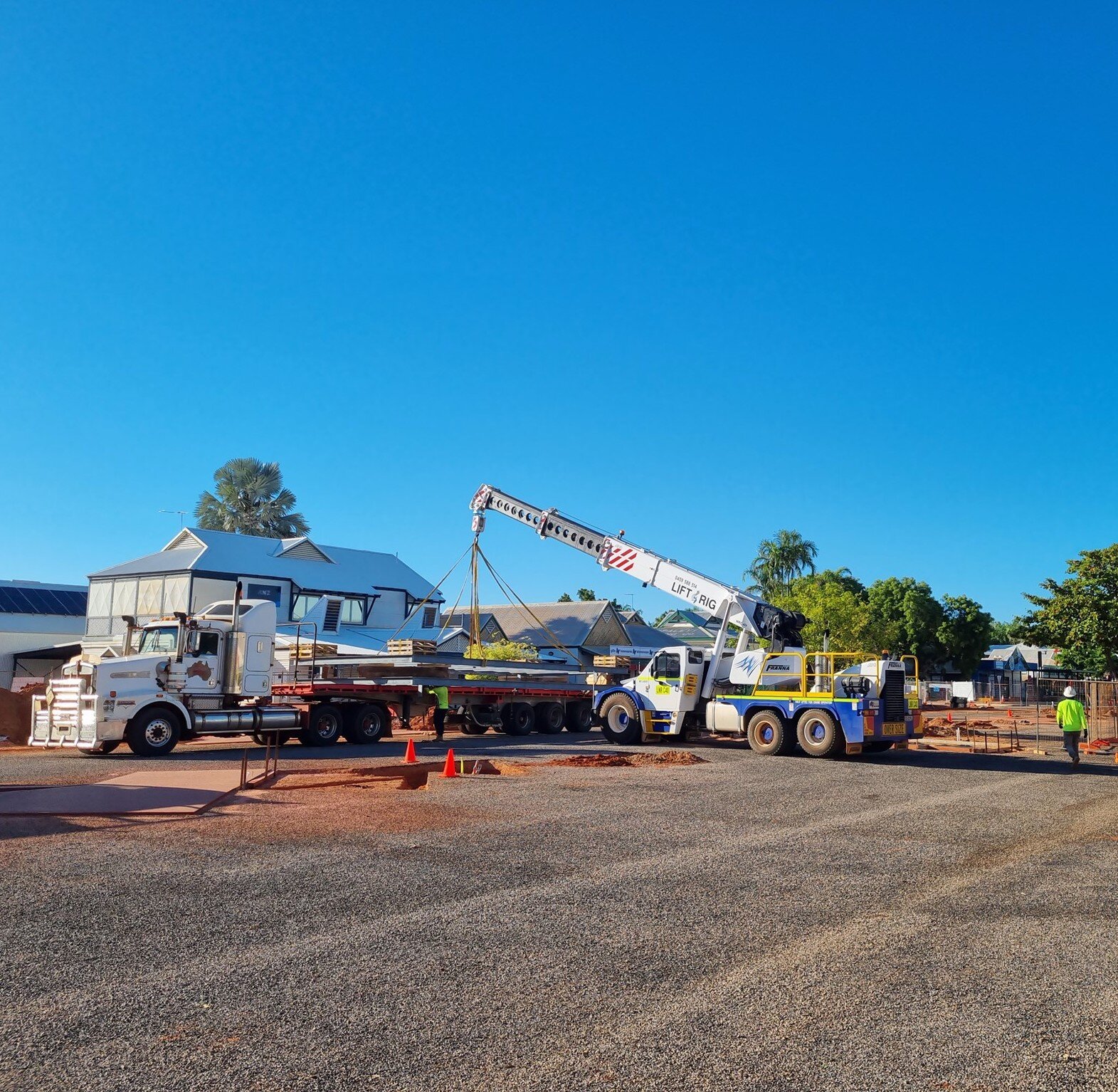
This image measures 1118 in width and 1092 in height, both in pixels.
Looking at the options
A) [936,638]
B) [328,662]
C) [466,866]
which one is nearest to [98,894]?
[466,866]

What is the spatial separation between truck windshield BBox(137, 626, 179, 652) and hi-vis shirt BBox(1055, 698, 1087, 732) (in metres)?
18.3

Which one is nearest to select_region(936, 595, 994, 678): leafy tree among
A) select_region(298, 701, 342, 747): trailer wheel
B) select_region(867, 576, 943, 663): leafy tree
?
select_region(867, 576, 943, 663): leafy tree

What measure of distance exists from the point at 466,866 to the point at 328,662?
17068 mm

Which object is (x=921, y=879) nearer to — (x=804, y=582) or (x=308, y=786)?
(x=308, y=786)

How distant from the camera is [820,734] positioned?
22422mm

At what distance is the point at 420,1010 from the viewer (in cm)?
563

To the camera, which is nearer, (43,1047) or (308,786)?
(43,1047)

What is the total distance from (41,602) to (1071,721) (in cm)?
5001

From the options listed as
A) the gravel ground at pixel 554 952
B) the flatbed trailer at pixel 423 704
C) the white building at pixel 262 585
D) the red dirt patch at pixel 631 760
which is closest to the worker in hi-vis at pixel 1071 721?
the red dirt patch at pixel 631 760

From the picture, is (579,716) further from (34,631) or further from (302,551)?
(34,631)

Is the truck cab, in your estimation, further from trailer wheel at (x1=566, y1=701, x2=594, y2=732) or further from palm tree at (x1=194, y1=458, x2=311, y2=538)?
Answer: palm tree at (x1=194, y1=458, x2=311, y2=538)

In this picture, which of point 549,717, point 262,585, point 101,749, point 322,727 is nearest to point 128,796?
point 101,749

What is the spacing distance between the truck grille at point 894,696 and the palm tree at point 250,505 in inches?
1781

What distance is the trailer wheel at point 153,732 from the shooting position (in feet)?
70.3
